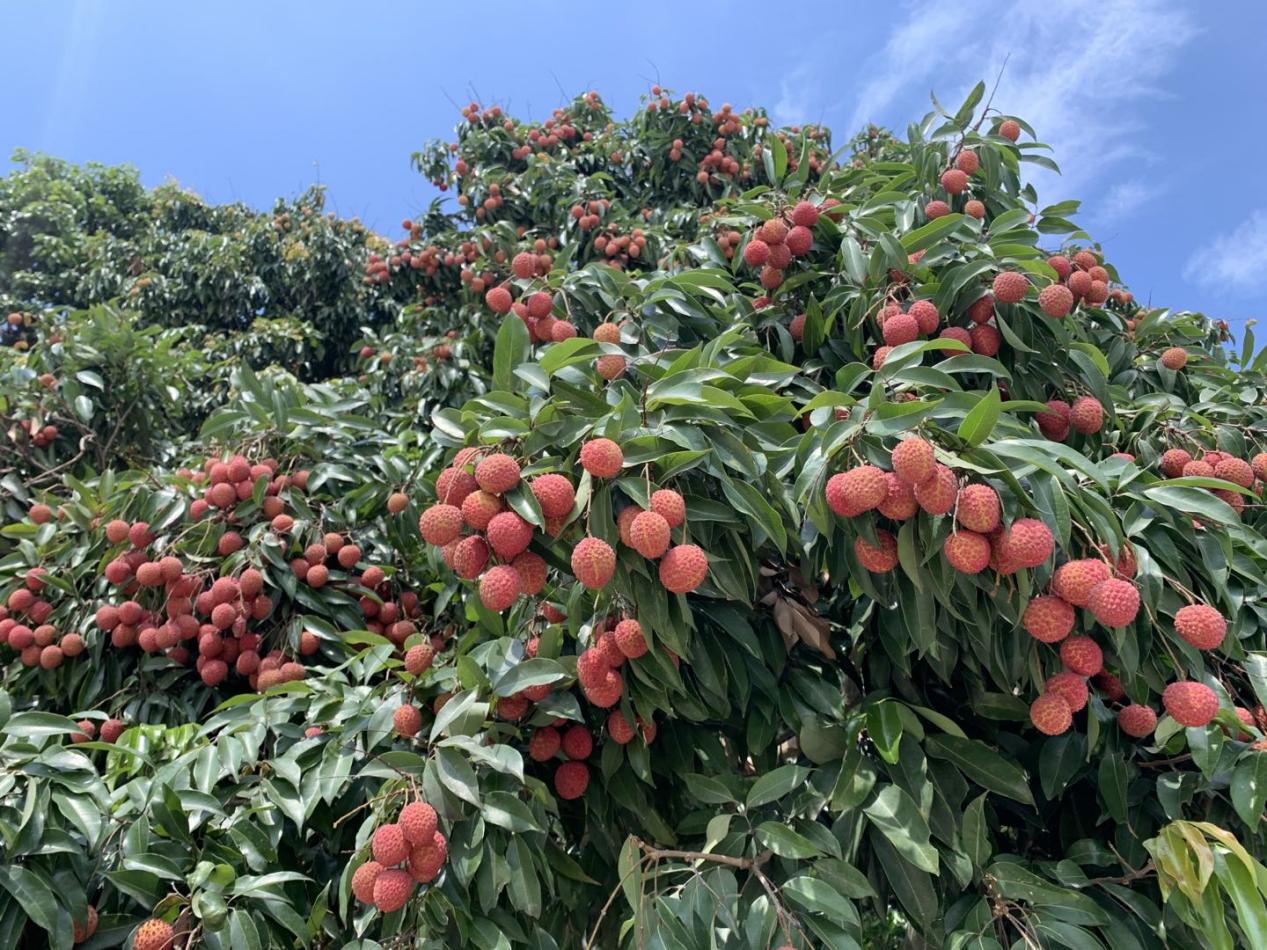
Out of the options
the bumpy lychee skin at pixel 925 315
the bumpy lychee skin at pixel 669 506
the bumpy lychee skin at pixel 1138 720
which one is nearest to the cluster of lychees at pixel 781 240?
the bumpy lychee skin at pixel 925 315

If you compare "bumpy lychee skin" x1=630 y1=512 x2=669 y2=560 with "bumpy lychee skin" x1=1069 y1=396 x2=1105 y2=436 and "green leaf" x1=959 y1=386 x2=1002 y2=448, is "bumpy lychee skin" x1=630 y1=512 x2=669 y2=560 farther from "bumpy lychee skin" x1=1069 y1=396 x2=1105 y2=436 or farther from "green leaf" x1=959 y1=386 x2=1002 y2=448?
"bumpy lychee skin" x1=1069 y1=396 x2=1105 y2=436

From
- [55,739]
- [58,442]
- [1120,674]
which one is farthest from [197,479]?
[1120,674]

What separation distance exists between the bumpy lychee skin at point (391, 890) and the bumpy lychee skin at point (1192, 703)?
4.31 ft

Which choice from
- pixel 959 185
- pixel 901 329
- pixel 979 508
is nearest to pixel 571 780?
pixel 979 508

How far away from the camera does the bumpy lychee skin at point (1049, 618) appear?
1.33 metres

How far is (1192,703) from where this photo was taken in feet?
4.47

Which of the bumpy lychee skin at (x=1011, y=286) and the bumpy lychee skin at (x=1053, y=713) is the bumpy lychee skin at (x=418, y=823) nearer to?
the bumpy lychee skin at (x=1053, y=713)

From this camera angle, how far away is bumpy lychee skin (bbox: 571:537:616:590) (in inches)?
51.3

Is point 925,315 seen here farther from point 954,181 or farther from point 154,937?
point 154,937

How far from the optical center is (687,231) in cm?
454

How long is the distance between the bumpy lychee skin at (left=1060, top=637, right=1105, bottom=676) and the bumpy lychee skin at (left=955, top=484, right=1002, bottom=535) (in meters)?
0.31

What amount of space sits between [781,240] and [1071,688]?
1.40 metres

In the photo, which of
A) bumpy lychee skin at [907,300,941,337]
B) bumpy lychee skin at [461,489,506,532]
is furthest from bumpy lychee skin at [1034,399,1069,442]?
bumpy lychee skin at [461,489,506,532]

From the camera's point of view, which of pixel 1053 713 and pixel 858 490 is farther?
pixel 1053 713
